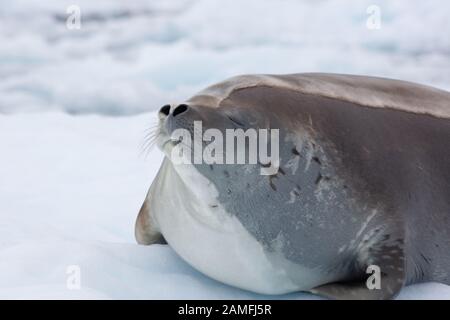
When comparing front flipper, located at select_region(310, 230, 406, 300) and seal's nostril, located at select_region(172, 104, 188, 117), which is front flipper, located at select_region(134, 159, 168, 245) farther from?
front flipper, located at select_region(310, 230, 406, 300)

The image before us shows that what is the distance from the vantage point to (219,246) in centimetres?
182

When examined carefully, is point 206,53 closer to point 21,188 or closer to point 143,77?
point 143,77

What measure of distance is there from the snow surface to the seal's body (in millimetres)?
99

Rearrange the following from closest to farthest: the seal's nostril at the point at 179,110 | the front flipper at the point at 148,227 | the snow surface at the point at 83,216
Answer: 1. the seal's nostril at the point at 179,110
2. the snow surface at the point at 83,216
3. the front flipper at the point at 148,227

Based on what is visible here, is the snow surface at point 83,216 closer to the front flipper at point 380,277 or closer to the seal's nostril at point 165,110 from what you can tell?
the front flipper at point 380,277

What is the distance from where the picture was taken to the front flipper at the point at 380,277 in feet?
5.87

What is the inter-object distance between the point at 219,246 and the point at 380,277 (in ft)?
1.39

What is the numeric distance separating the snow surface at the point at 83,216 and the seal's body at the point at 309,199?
10cm

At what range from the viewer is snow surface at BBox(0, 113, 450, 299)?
1878 mm

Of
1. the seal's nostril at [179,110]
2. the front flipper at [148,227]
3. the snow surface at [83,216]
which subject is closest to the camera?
the seal's nostril at [179,110]

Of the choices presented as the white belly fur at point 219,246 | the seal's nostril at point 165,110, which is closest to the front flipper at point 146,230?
the white belly fur at point 219,246

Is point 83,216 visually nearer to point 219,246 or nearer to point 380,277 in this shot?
point 219,246

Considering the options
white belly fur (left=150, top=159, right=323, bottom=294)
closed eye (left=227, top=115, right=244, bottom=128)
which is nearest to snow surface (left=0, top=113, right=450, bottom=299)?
white belly fur (left=150, top=159, right=323, bottom=294)

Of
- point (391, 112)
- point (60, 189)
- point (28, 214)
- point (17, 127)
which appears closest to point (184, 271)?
point (391, 112)
